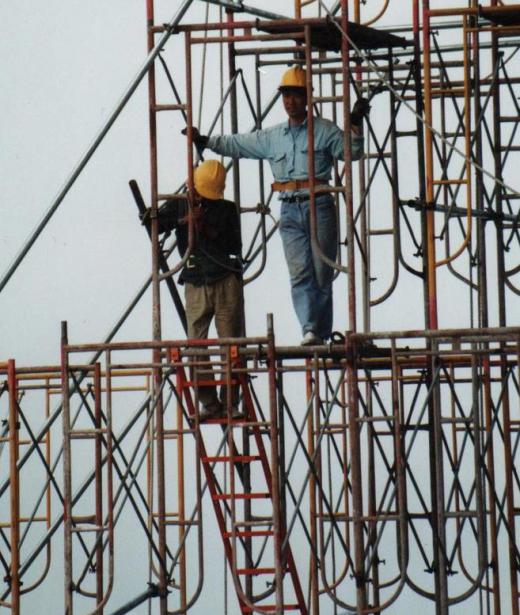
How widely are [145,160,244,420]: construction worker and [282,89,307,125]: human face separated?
35.0 inches

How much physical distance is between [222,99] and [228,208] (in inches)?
54.4

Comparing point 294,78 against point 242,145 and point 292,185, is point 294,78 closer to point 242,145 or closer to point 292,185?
point 242,145

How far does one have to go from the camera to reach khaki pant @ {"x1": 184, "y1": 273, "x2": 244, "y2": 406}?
19.2 meters

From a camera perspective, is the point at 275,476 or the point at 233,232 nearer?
the point at 275,476

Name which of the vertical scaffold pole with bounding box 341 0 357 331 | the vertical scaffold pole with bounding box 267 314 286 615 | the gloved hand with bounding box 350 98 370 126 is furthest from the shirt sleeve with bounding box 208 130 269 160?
the vertical scaffold pole with bounding box 267 314 286 615

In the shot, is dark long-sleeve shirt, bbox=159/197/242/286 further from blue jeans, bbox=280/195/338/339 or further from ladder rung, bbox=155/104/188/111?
ladder rung, bbox=155/104/188/111

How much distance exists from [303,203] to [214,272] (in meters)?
1.23

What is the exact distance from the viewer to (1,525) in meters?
23.7

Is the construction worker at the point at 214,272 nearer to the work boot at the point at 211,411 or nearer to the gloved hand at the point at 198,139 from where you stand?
the work boot at the point at 211,411

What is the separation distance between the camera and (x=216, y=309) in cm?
1919

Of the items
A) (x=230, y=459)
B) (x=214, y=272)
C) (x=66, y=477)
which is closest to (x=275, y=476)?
(x=230, y=459)

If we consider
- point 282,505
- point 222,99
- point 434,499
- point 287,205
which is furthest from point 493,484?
point 222,99

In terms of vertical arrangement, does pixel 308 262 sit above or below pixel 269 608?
above

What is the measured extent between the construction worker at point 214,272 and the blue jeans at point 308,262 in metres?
0.72
